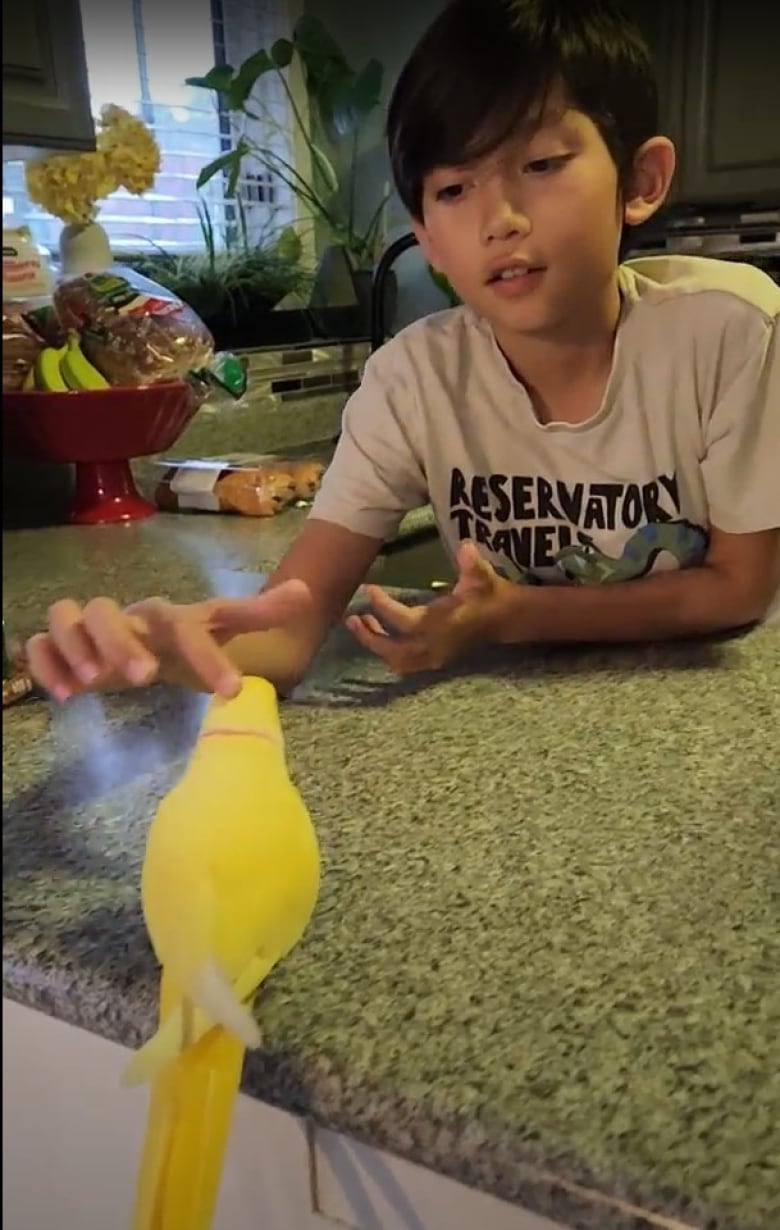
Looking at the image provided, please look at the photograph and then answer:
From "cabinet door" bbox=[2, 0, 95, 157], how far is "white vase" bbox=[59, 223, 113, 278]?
61 cm

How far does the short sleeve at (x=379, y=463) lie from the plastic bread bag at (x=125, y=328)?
46cm

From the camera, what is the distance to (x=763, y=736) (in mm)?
641

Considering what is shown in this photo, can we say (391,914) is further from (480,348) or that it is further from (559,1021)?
(480,348)

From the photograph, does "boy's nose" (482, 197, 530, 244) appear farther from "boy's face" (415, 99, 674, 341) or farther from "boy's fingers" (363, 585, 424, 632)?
"boy's fingers" (363, 585, 424, 632)

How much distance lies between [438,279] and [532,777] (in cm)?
135

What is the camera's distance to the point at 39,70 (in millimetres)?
376

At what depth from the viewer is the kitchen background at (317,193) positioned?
5.84ft

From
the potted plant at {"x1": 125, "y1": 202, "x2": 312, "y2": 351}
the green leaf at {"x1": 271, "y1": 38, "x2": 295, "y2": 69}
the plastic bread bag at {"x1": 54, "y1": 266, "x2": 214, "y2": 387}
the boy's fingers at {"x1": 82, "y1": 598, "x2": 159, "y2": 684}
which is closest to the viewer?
the boy's fingers at {"x1": 82, "y1": 598, "x2": 159, "y2": 684}

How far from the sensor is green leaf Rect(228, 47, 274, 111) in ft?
6.11

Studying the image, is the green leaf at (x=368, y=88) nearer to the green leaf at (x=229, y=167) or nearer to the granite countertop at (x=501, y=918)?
the green leaf at (x=229, y=167)

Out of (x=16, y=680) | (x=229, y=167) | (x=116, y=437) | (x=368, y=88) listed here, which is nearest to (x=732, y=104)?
(x=368, y=88)

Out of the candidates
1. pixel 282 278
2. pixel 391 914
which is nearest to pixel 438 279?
pixel 282 278

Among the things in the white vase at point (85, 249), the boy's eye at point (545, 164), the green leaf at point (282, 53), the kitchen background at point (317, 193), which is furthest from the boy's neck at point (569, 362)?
the green leaf at point (282, 53)

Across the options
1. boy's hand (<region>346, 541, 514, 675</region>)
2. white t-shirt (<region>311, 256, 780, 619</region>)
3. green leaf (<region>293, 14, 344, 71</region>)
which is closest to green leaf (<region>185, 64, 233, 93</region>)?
green leaf (<region>293, 14, 344, 71</region>)
